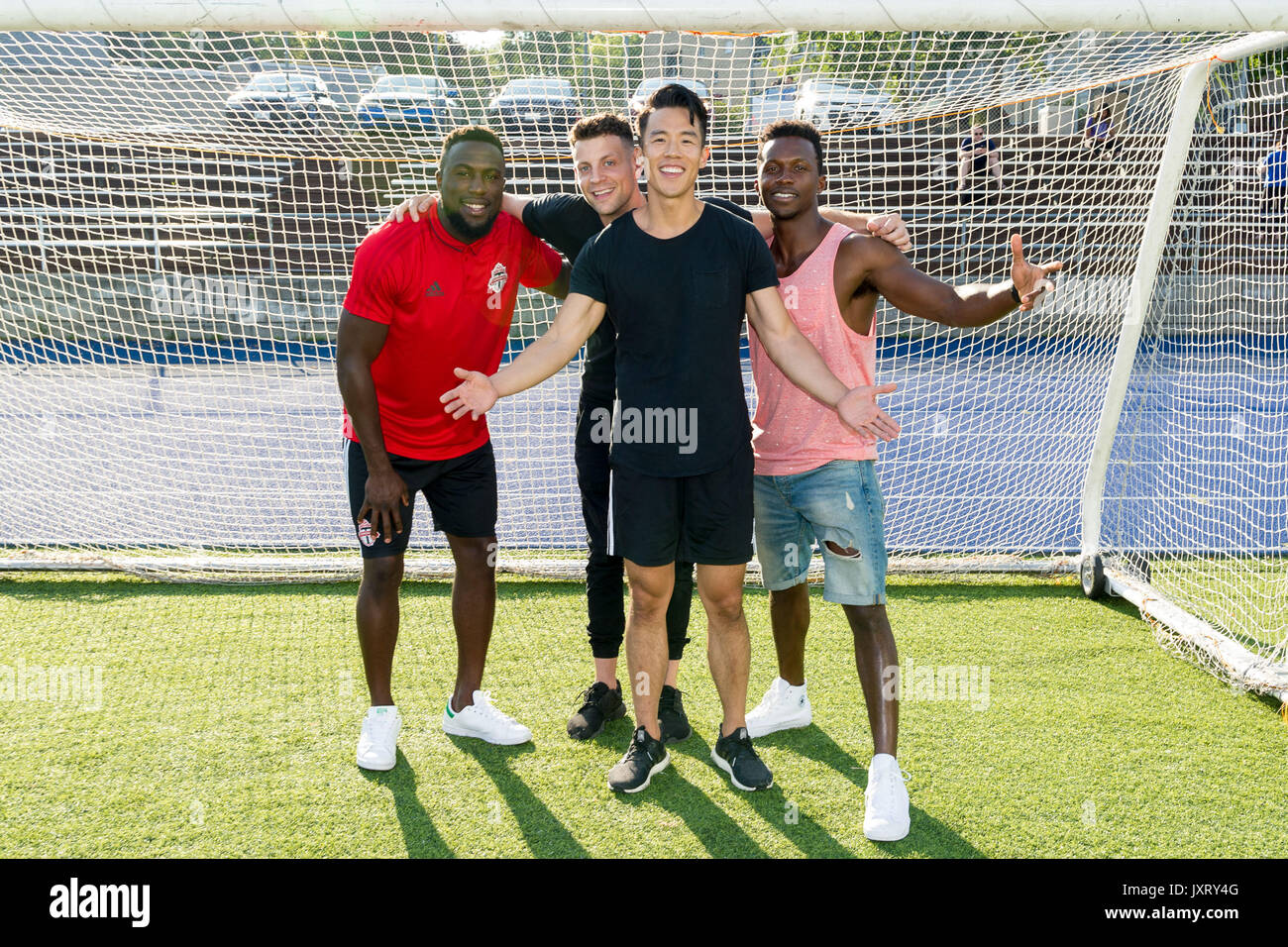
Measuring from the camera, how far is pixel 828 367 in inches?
132

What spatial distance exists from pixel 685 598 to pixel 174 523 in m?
4.21

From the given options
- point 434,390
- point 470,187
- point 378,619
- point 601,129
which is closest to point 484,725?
point 378,619

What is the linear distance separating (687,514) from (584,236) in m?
1.13

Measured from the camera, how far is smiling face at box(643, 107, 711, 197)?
10.0ft

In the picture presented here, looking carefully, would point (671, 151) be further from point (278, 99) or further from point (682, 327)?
point (278, 99)

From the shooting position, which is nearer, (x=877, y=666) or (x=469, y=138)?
(x=877, y=666)

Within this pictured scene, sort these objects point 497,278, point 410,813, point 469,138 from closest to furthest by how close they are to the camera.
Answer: point 410,813
point 469,138
point 497,278

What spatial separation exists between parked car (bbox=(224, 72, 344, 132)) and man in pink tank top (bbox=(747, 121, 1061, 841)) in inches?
102

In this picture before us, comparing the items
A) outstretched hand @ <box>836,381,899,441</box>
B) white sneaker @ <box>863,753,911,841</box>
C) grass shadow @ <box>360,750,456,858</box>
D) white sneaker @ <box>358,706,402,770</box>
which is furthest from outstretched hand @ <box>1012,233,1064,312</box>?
white sneaker @ <box>358,706,402,770</box>

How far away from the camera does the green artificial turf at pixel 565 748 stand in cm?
311

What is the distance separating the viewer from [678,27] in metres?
3.03
